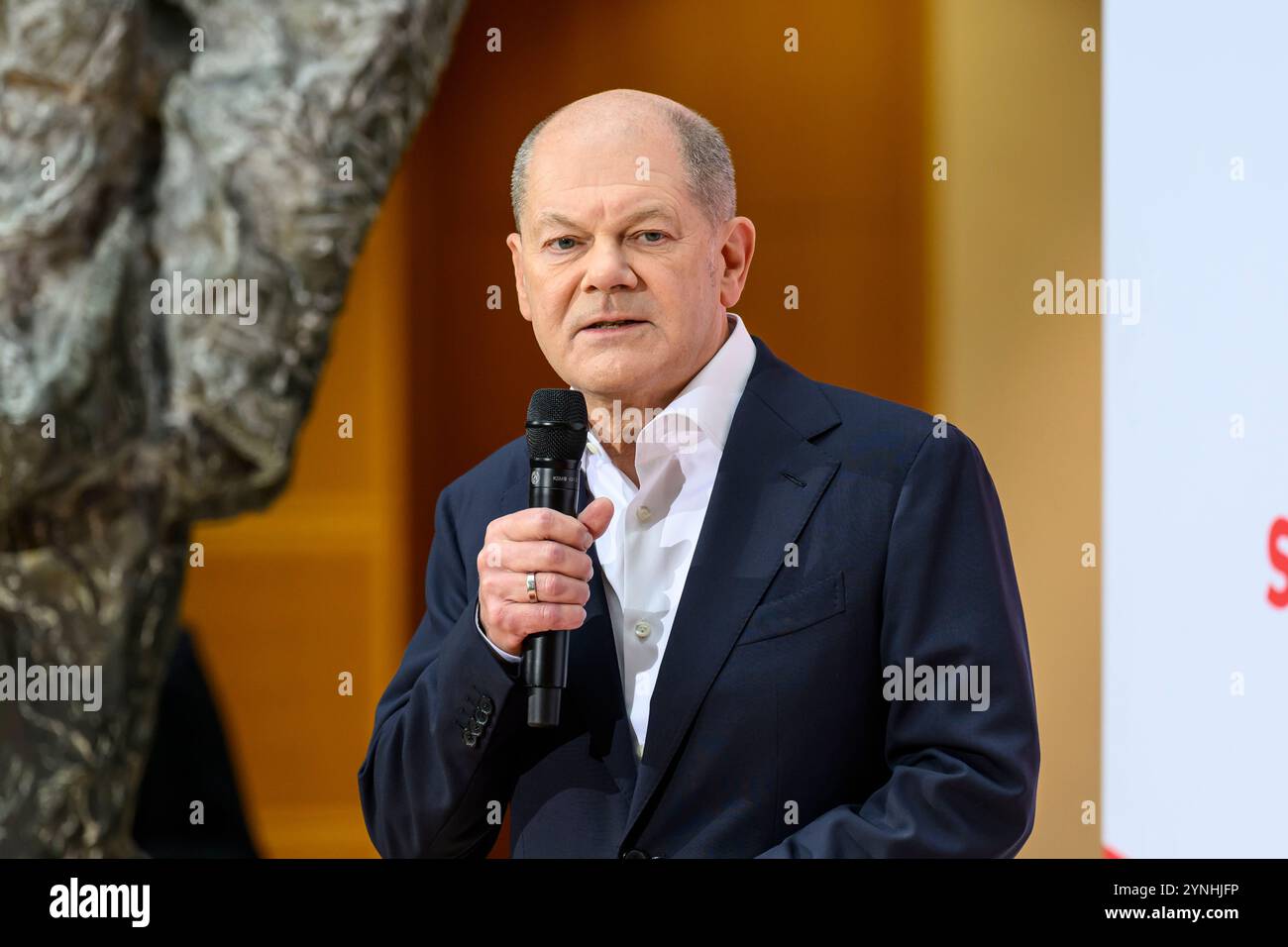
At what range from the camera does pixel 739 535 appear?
1719 millimetres

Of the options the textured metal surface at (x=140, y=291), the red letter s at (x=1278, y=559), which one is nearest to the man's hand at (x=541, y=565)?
the red letter s at (x=1278, y=559)

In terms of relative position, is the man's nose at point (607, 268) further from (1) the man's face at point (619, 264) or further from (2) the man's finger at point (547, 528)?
(2) the man's finger at point (547, 528)

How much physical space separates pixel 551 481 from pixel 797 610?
0.34m

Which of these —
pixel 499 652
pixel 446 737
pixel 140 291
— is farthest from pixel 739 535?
pixel 140 291

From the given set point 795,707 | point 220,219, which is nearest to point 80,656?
point 220,219

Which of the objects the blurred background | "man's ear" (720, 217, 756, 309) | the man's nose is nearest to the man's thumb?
the man's nose

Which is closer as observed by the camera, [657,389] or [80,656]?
[657,389]

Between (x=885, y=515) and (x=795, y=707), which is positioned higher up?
(x=885, y=515)

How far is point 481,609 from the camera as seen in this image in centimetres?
161

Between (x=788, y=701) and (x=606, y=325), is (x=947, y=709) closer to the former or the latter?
(x=788, y=701)

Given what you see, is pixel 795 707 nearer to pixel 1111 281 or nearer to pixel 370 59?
pixel 1111 281

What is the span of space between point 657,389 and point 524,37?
177cm

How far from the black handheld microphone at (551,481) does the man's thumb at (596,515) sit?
0.09 ft

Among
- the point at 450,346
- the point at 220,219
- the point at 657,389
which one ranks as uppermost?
the point at 220,219
